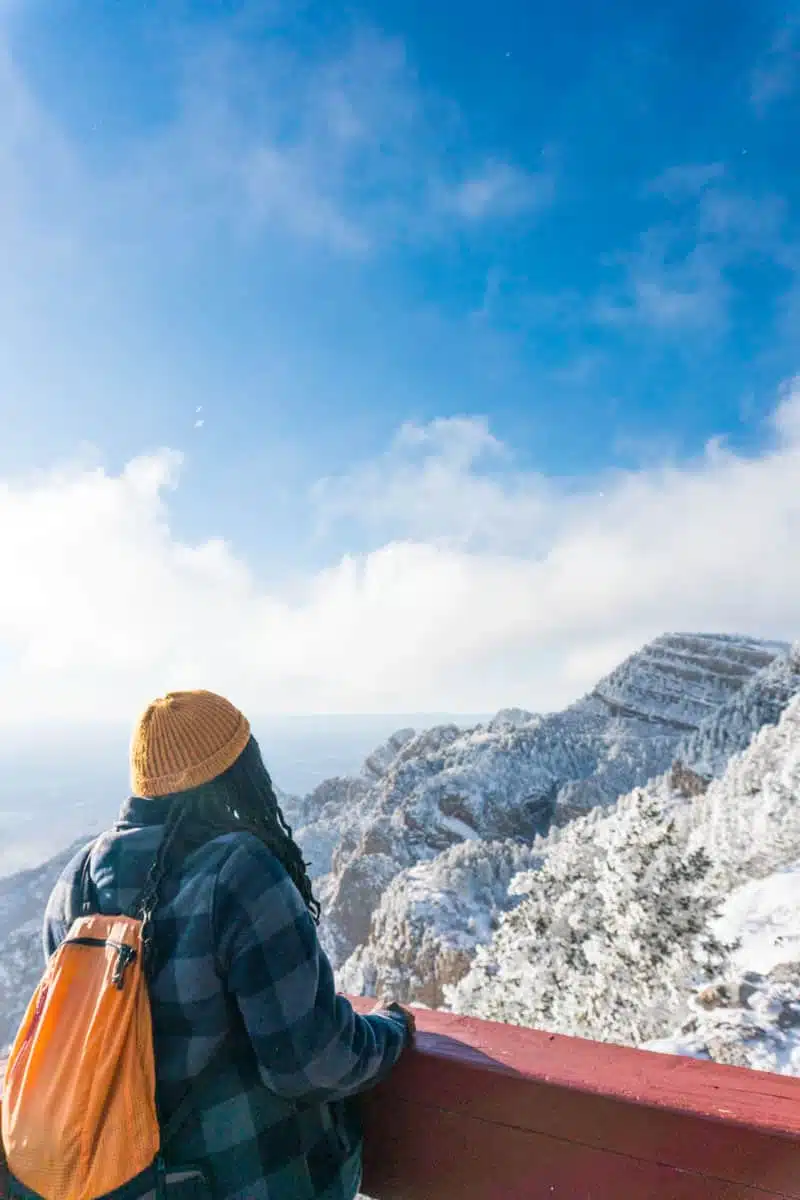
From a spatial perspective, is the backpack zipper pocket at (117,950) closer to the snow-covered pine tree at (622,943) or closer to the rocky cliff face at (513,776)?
the snow-covered pine tree at (622,943)

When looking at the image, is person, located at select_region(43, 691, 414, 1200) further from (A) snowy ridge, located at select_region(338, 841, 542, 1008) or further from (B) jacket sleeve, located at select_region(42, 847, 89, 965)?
(A) snowy ridge, located at select_region(338, 841, 542, 1008)

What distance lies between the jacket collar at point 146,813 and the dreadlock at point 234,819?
0.04m

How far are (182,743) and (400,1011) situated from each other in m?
0.84

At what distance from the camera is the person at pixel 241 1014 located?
1309mm

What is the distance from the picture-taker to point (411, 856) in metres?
91.2

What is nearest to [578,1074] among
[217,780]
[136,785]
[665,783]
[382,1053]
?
[382,1053]

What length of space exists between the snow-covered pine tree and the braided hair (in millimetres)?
12157

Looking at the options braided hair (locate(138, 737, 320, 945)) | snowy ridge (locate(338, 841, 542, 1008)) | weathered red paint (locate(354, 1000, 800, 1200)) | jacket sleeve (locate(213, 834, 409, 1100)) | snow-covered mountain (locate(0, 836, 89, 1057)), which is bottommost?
snow-covered mountain (locate(0, 836, 89, 1057))

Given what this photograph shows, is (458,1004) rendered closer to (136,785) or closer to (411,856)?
(136,785)

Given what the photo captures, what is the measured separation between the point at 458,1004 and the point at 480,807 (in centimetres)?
8150

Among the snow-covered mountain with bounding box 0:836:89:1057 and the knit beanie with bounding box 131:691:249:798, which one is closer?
the knit beanie with bounding box 131:691:249:798

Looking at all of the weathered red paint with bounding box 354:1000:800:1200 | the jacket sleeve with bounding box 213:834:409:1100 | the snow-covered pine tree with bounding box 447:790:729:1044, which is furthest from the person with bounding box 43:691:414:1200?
the snow-covered pine tree with bounding box 447:790:729:1044

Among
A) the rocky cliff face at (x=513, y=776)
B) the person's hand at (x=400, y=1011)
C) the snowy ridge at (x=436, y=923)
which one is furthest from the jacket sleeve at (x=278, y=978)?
the rocky cliff face at (x=513, y=776)

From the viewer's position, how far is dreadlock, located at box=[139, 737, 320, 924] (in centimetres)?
143
